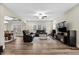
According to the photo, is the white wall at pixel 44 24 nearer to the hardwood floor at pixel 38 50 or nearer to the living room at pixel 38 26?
the living room at pixel 38 26

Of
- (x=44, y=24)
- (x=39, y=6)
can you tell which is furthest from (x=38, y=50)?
(x=44, y=24)

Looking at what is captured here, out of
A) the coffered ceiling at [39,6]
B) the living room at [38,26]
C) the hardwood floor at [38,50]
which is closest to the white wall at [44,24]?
the living room at [38,26]

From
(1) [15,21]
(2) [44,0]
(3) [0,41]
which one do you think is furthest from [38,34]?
(2) [44,0]

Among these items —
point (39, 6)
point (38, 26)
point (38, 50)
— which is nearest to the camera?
point (38, 50)

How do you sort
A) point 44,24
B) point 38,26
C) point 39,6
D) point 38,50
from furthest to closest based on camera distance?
point 44,24, point 38,26, point 39,6, point 38,50

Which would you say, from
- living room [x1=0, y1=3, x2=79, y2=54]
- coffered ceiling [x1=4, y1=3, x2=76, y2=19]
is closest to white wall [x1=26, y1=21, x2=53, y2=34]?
living room [x1=0, y1=3, x2=79, y2=54]

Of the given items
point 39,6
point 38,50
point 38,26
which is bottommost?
point 38,50

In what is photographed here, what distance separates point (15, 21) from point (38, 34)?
11.8 feet

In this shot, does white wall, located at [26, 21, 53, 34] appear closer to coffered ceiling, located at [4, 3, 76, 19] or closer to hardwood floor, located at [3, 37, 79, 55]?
coffered ceiling, located at [4, 3, 76, 19]

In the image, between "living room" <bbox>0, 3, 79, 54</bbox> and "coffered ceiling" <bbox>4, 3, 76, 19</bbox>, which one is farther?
"living room" <bbox>0, 3, 79, 54</bbox>

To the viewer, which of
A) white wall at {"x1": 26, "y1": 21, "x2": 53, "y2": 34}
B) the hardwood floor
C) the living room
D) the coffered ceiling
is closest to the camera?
the hardwood floor

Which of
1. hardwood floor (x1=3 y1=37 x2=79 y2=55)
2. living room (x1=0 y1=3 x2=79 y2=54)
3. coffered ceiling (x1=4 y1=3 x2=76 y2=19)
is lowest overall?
hardwood floor (x1=3 y1=37 x2=79 y2=55)

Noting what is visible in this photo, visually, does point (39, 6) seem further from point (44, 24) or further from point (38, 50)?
point (44, 24)

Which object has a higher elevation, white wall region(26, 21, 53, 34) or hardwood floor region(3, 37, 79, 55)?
white wall region(26, 21, 53, 34)
